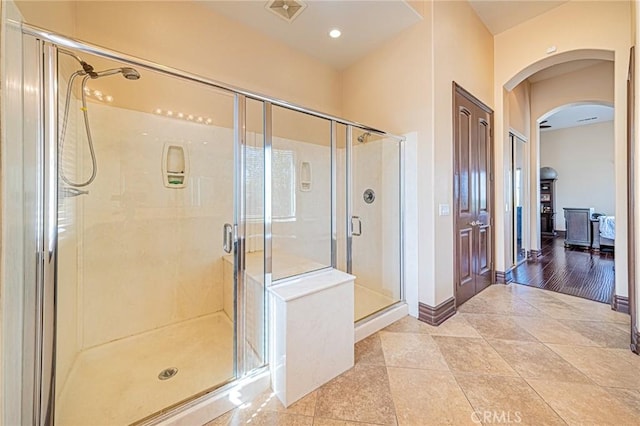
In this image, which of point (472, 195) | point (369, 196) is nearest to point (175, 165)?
point (369, 196)

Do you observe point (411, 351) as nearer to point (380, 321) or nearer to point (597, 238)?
point (380, 321)

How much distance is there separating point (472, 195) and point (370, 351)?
218 cm

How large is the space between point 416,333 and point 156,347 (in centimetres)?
219

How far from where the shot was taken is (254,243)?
5.65ft

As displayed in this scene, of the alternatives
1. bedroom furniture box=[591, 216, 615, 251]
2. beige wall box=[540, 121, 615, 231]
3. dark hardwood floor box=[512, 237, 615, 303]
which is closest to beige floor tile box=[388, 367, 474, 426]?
dark hardwood floor box=[512, 237, 615, 303]

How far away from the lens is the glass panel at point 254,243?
64.1 inches

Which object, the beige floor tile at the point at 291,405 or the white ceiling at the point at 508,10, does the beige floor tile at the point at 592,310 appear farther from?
the white ceiling at the point at 508,10

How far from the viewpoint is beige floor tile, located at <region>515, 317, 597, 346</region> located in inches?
78.0

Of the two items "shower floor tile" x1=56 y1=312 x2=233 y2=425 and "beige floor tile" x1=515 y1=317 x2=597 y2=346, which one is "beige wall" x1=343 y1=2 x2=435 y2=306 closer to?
"beige floor tile" x1=515 y1=317 x2=597 y2=346

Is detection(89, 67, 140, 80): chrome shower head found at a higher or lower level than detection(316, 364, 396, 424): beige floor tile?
higher

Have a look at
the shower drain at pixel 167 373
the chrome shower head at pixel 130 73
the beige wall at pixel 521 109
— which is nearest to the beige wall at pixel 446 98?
the beige wall at pixel 521 109

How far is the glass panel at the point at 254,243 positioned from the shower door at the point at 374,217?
979mm

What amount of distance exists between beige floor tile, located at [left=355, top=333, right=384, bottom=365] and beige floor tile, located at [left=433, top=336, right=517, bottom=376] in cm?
48

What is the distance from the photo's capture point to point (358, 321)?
215 centimetres
